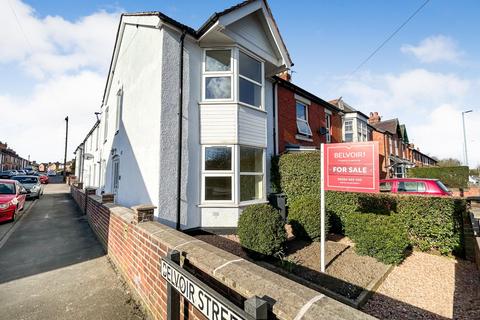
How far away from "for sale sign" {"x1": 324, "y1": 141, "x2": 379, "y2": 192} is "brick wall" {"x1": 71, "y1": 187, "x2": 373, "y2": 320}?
2959mm

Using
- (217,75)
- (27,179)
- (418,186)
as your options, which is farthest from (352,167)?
(27,179)

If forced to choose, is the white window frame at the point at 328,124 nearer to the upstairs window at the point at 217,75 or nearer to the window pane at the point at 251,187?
the window pane at the point at 251,187

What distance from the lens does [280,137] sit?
35.3 feet

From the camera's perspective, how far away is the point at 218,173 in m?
7.45

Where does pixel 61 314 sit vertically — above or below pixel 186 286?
below

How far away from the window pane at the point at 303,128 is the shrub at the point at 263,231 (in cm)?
789

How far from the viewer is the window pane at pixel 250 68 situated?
8234 mm

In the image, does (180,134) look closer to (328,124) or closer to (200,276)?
(200,276)

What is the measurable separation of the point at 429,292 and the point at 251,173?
535 centimetres

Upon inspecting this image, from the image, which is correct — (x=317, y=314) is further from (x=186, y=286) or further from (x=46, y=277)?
(x=46, y=277)

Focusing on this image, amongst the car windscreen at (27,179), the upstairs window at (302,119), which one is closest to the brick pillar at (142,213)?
the upstairs window at (302,119)

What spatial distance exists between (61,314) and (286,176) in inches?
275

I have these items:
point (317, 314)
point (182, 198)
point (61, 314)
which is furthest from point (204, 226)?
point (317, 314)

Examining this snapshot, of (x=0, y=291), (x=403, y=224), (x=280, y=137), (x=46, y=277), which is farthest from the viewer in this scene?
(x=280, y=137)
